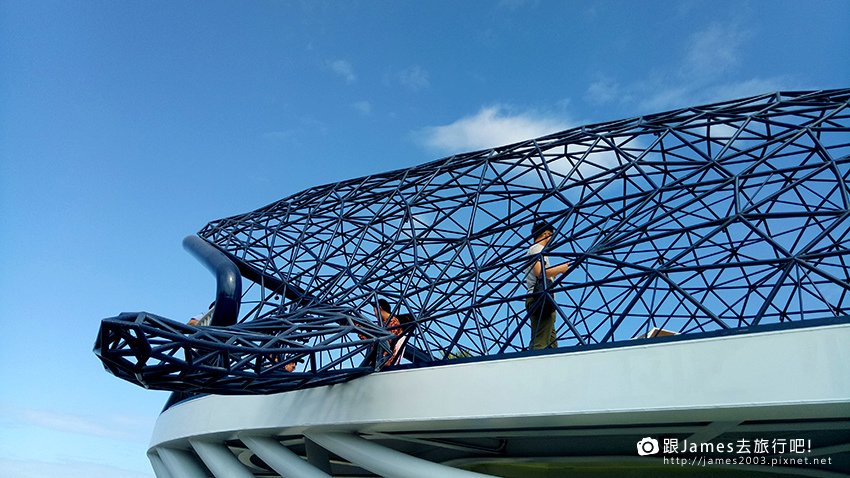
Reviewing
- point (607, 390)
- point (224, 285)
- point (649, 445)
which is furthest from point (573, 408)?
point (224, 285)

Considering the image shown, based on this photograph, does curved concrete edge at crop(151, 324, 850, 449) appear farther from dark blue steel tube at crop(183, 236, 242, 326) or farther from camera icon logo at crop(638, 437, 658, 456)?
dark blue steel tube at crop(183, 236, 242, 326)

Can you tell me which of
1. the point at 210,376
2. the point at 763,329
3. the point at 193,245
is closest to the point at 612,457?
the point at 763,329

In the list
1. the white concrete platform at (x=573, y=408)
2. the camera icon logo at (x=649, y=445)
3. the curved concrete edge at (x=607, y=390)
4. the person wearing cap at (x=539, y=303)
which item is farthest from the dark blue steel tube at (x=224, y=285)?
the camera icon logo at (x=649, y=445)

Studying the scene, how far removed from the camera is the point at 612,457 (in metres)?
12.0

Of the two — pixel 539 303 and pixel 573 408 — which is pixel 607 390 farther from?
pixel 539 303

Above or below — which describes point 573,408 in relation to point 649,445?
above

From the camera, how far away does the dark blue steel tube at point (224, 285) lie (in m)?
17.6

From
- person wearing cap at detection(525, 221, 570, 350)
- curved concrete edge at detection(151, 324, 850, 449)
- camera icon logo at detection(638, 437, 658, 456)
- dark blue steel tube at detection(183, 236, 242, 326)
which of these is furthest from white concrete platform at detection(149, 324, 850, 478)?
dark blue steel tube at detection(183, 236, 242, 326)

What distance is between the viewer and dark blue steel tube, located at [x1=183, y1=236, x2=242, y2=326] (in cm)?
1762

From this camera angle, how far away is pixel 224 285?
1819cm

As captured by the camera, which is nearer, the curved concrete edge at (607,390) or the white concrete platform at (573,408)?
the curved concrete edge at (607,390)

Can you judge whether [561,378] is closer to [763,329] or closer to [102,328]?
[763,329]

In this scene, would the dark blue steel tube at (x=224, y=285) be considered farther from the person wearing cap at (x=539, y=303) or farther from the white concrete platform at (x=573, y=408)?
the person wearing cap at (x=539, y=303)

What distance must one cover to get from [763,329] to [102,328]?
29.9 ft
